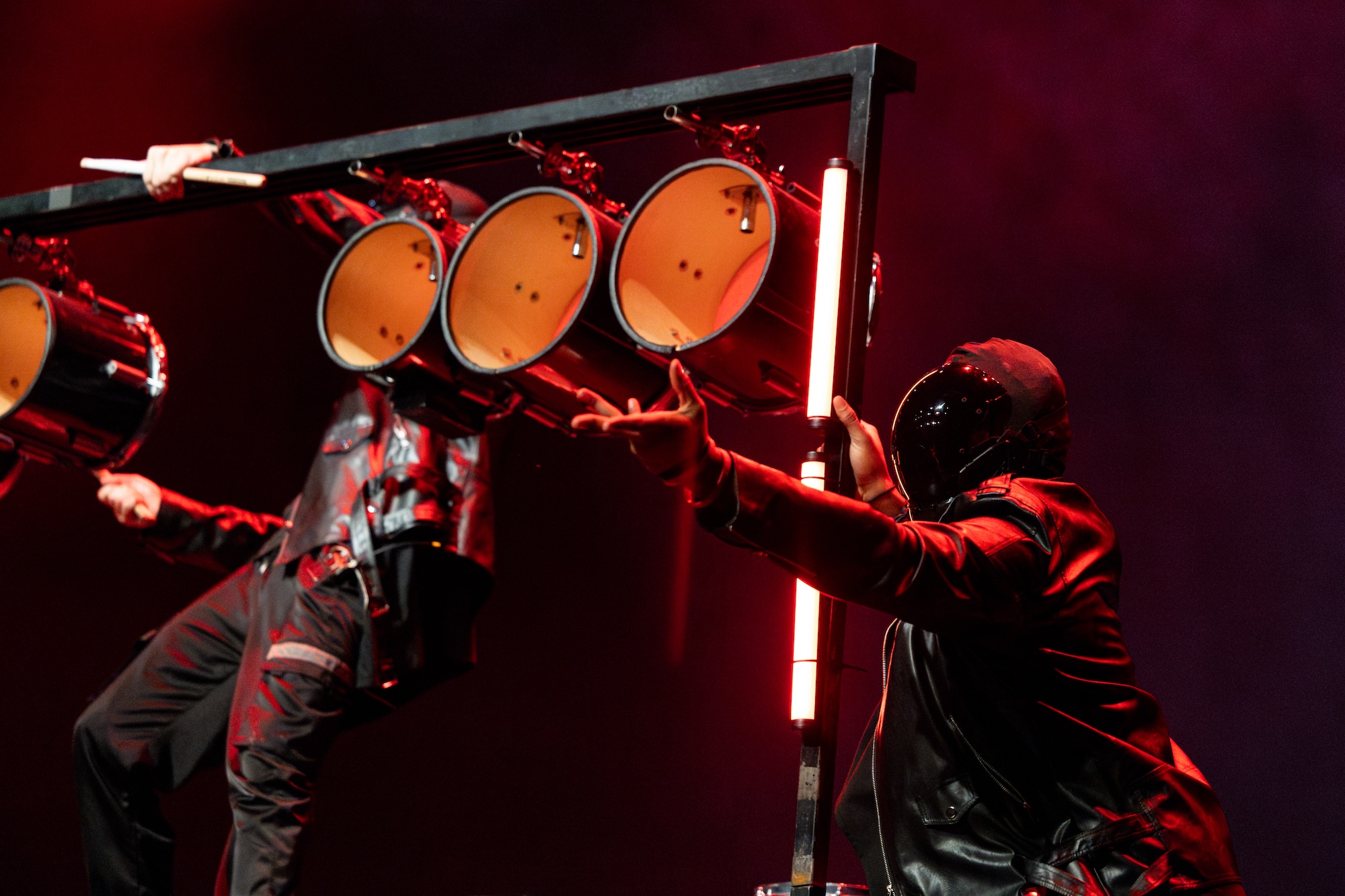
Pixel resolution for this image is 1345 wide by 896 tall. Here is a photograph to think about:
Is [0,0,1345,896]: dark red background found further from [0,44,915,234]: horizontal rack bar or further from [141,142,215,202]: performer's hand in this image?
[141,142,215,202]: performer's hand

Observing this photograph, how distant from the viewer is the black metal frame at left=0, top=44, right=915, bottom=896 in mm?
1950

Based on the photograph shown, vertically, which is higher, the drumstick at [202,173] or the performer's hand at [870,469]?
the drumstick at [202,173]

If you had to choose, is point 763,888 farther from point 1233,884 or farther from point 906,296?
point 906,296

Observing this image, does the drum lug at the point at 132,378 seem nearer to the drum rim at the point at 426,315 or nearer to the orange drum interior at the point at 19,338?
the orange drum interior at the point at 19,338

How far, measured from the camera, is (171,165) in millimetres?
2904

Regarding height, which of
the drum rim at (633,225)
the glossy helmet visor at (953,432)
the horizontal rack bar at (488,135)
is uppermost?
the horizontal rack bar at (488,135)

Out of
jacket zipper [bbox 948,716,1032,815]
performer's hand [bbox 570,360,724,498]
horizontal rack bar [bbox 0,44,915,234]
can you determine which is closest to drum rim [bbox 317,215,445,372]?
horizontal rack bar [bbox 0,44,915,234]

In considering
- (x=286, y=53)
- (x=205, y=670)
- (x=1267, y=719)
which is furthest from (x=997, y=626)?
(x=286, y=53)

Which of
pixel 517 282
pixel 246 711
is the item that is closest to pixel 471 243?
pixel 517 282

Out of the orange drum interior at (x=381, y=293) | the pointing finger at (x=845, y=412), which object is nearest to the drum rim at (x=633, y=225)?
the pointing finger at (x=845, y=412)

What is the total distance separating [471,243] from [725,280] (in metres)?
0.50

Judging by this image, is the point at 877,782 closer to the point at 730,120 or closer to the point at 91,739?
the point at 730,120

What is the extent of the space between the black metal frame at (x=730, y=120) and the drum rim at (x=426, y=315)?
0.39 ft

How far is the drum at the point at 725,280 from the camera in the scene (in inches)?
87.9
